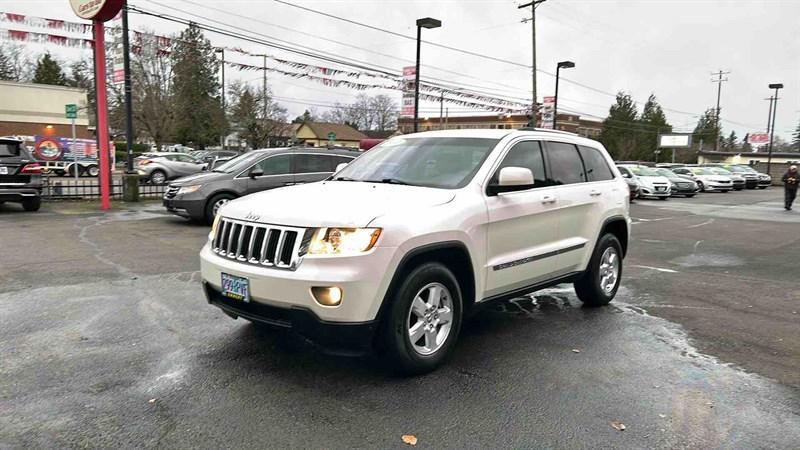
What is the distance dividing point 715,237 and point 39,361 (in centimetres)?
1313

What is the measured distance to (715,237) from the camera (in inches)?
494

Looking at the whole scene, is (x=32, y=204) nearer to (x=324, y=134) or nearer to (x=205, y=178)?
(x=205, y=178)

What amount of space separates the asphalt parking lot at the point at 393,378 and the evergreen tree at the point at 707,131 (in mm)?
88963

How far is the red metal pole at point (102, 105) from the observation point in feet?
44.8

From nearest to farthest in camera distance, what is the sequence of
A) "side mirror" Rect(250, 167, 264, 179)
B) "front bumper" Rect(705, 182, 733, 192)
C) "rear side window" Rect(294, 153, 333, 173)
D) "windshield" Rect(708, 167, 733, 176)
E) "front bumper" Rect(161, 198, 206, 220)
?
1. "front bumper" Rect(161, 198, 206, 220)
2. "side mirror" Rect(250, 167, 264, 179)
3. "rear side window" Rect(294, 153, 333, 173)
4. "front bumper" Rect(705, 182, 733, 192)
5. "windshield" Rect(708, 167, 733, 176)

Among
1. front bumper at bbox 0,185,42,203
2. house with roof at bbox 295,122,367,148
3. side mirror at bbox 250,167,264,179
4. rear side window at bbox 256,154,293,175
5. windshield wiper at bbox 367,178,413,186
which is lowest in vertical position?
front bumper at bbox 0,185,42,203

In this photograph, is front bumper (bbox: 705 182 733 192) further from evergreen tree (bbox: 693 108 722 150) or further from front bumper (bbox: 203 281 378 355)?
evergreen tree (bbox: 693 108 722 150)

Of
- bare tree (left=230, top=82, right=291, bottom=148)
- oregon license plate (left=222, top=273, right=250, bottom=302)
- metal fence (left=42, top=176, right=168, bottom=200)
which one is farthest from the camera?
bare tree (left=230, top=82, right=291, bottom=148)

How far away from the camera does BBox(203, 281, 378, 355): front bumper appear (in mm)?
3494

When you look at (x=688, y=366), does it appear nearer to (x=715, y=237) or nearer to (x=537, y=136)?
(x=537, y=136)

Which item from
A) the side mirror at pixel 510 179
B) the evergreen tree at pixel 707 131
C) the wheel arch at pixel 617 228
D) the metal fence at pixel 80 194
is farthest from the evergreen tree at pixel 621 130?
the side mirror at pixel 510 179

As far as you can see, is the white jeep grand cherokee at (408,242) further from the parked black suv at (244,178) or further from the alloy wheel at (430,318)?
the parked black suv at (244,178)

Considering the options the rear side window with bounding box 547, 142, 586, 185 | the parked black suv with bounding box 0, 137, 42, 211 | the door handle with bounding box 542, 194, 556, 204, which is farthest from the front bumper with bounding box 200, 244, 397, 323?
the parked black suv with bounding box 0, 137, 42, 211

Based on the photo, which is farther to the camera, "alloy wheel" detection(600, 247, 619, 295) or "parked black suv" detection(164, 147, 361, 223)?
"parked black suv" detection(164, 147, 361, 223)
